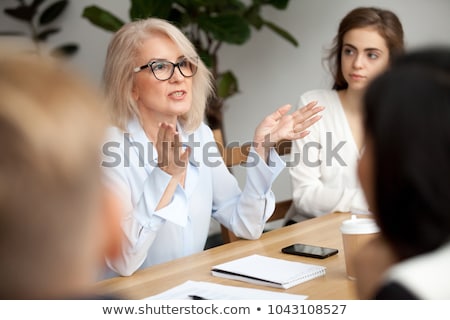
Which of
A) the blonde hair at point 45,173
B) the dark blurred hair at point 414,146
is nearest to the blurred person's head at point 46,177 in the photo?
the blonde hair at point 45,173

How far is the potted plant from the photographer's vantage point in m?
3.86

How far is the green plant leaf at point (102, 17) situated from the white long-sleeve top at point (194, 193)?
1.84 m

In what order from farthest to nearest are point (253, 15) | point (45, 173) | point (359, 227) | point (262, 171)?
point (253, 15) < point (262, 171) < point (359, 227) < point (45, 173)

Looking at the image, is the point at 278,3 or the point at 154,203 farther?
the point at 278,3

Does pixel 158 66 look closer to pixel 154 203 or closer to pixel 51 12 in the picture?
pixel 154 203

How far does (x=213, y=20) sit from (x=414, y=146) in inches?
129

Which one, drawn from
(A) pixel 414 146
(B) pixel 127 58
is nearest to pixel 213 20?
(B) pixel 127 58

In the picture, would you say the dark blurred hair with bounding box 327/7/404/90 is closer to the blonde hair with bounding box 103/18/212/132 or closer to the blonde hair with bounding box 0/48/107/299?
the blonde hair with bounding box 103/18/212/132

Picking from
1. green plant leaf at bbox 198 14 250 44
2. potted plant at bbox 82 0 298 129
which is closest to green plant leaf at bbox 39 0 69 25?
potted plant at bbox 82 0 298 129

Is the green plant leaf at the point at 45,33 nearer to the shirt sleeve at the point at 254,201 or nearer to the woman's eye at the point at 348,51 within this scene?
the woman's eye at the point at 348,51

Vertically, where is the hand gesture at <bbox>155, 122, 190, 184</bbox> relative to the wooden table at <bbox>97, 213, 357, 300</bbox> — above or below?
above

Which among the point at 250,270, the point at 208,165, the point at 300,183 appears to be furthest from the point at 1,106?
the point at 300,183

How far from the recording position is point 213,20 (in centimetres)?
387

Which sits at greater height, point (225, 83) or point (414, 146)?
point (414, 146)
